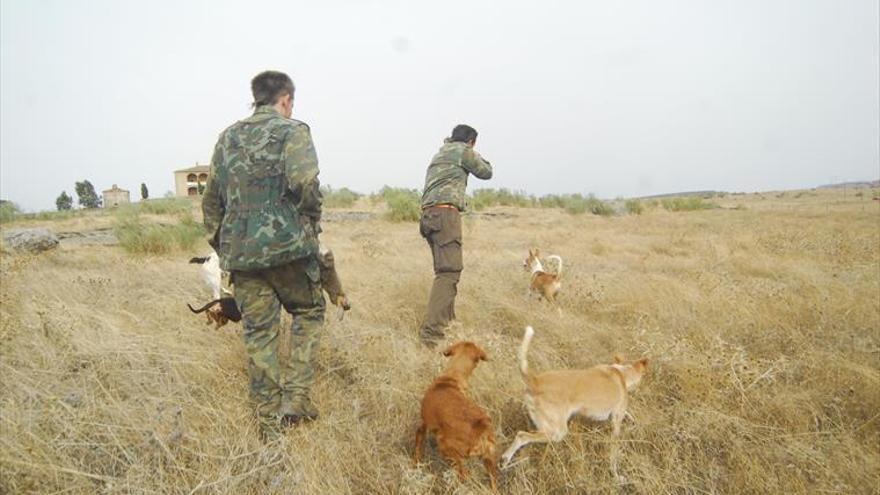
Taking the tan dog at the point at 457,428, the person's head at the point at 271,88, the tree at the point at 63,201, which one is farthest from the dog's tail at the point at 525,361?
the tree at the point at 63,201

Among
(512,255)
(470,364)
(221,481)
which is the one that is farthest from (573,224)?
(221,481)

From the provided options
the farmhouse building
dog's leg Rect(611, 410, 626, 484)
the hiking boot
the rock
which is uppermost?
the farmhouse building

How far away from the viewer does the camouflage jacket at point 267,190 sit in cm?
248

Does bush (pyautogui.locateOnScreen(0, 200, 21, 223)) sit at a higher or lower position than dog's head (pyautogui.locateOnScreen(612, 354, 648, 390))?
higher

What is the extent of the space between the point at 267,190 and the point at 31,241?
9.06m

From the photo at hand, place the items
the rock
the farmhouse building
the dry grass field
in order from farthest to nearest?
1. the farmhouse building
2. the rock
3. the dry grass field

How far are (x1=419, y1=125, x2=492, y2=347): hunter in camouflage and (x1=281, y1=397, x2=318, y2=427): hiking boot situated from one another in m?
1.52

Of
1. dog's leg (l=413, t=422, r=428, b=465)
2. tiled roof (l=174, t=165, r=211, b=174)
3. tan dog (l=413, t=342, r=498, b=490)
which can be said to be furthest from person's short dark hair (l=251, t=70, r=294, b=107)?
tiled roof (l=174, t=165, r=211, b=174)

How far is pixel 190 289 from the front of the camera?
5.46 metres

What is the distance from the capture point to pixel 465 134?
446cm

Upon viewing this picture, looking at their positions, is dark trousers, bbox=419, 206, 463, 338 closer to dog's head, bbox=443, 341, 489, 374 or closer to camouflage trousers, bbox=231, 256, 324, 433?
dog's head, bbox=443, 341, 489, 374

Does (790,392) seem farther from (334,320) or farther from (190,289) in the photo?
(190,289)

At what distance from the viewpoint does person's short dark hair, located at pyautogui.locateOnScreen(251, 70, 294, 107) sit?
2.67 metres

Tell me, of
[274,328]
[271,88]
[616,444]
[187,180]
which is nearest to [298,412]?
[274,328]
